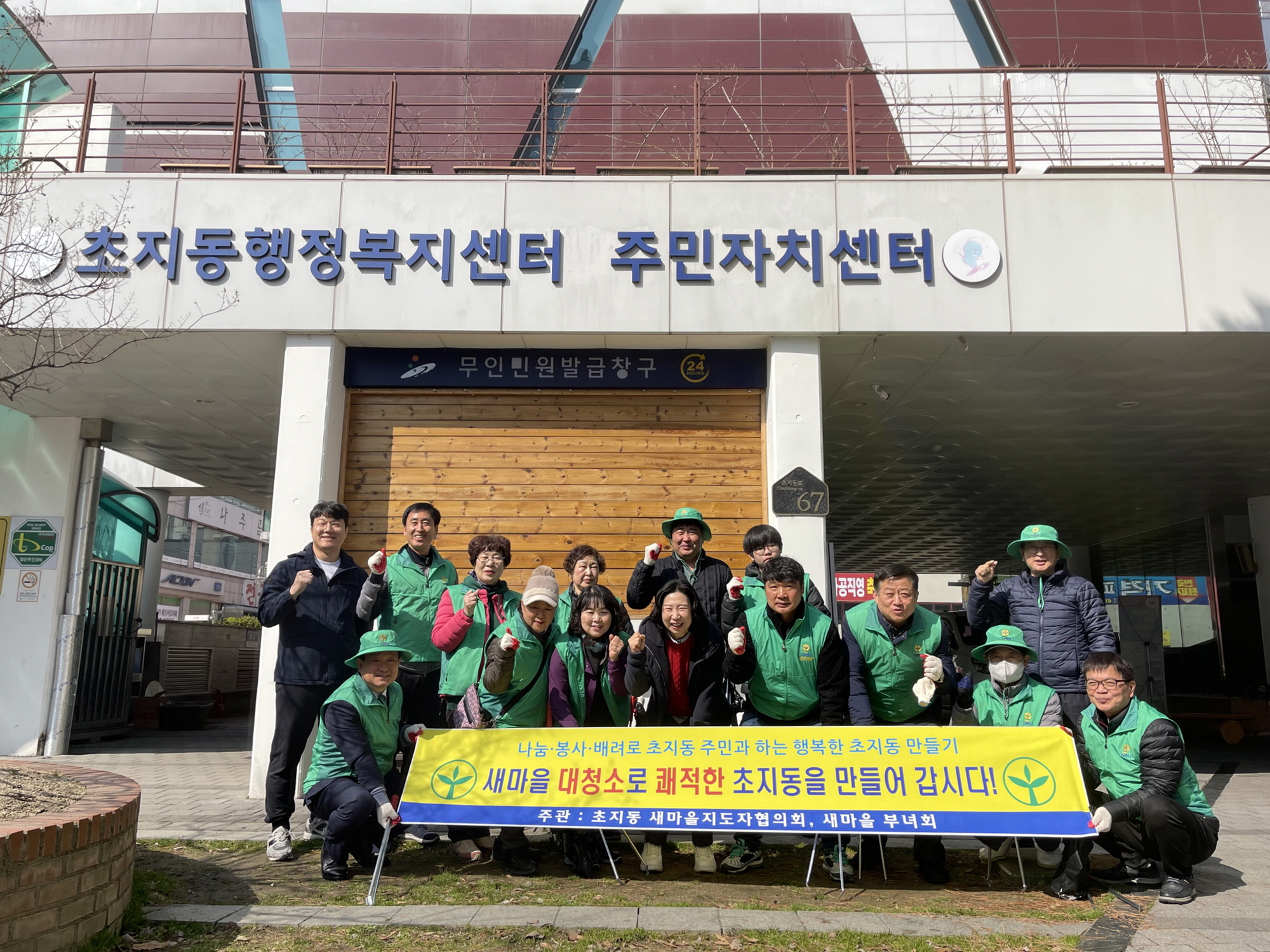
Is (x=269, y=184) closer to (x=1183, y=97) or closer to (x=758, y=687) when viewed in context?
(x=758, y=687)

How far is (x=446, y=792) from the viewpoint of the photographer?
471 centimetres

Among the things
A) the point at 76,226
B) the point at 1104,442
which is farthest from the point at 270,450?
the point at 1104,442

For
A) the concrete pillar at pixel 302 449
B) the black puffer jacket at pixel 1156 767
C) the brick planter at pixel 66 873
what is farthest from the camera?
the concrete pillar at pixel 302 449

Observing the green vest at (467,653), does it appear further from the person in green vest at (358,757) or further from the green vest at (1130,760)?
the green vest at (1130,760)

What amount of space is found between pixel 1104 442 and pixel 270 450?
35.8 ft

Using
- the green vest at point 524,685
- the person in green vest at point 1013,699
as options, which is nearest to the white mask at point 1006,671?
the person in green vest at point 1013,699

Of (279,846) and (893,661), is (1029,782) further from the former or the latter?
(279,846)

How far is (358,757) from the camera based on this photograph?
15.8 ft

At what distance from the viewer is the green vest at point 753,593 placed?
16.9ft

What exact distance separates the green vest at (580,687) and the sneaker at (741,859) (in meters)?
0.88

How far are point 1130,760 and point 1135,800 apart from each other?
0.66 feet

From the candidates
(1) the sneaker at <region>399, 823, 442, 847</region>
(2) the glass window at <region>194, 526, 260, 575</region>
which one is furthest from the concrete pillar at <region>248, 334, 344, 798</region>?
(2) the glass window at <region>194, 526, 260, 575</region>

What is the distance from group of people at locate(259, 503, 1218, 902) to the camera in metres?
4.75

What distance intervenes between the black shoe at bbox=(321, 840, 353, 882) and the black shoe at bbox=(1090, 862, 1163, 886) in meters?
3.78
